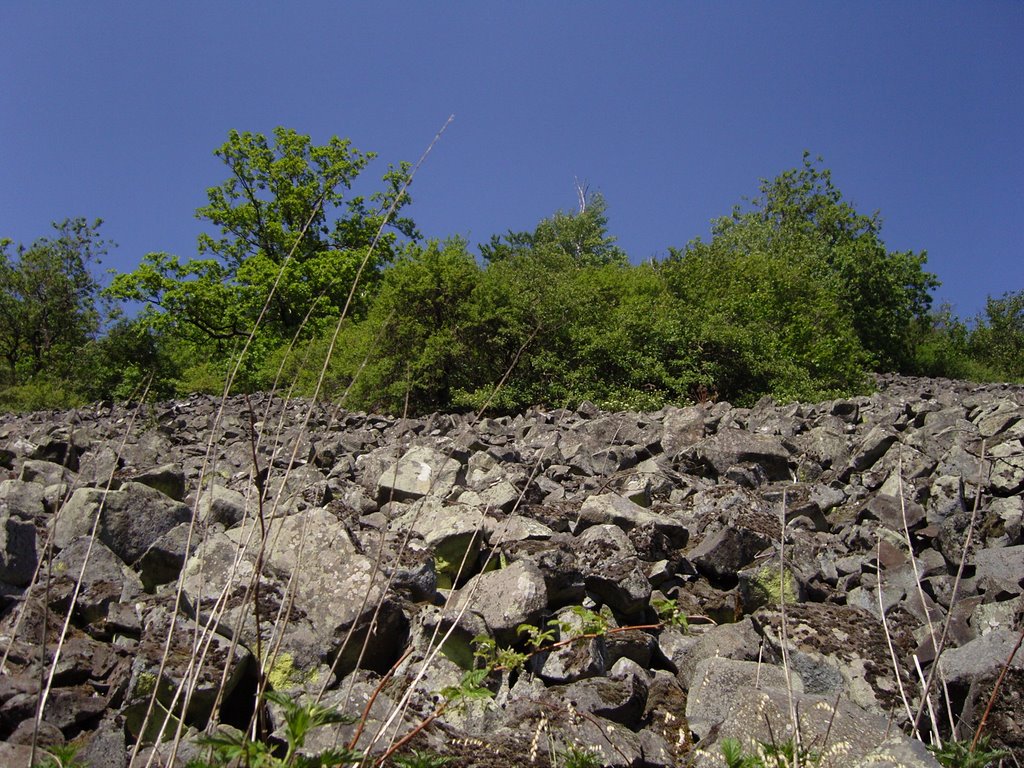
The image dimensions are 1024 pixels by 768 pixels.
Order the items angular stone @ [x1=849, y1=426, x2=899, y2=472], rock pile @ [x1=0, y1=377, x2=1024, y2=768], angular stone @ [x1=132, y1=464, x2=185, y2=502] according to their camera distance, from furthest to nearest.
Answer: angular stone @ [x1=849, y1=426, x2=899, y2=472] → angular stone @ [x1=132, y1=464, x2=185, y2=502] → rock pile @ [x1=0, y1=377, x2=1024, y2=768]

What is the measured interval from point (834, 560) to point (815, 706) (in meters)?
2.34

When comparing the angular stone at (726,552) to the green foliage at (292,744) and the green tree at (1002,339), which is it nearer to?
the green foliage at (292,744)

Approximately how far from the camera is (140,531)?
13.3ft

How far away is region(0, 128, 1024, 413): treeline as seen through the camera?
1362 centimetres

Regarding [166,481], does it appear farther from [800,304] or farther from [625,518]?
[800,304]

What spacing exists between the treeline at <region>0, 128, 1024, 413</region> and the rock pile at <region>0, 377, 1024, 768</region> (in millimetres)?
770

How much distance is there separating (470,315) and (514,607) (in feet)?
34.5

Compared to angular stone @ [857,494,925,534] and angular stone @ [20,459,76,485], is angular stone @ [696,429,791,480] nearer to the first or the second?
angular stone @ [857,494,925,534]

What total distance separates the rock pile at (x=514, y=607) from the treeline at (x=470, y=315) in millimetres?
770

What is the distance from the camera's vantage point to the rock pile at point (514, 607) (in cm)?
244

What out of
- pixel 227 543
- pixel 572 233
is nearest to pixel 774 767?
pixel 227 543

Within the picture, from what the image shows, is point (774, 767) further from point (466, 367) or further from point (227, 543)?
point (466, 367)

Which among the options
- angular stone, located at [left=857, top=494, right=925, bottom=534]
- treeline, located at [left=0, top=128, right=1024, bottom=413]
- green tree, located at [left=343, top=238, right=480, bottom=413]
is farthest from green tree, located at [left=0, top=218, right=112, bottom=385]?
angular stone, located at [left=857, top=494, right=925, bottom=534]

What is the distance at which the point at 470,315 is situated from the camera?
1366 cm
